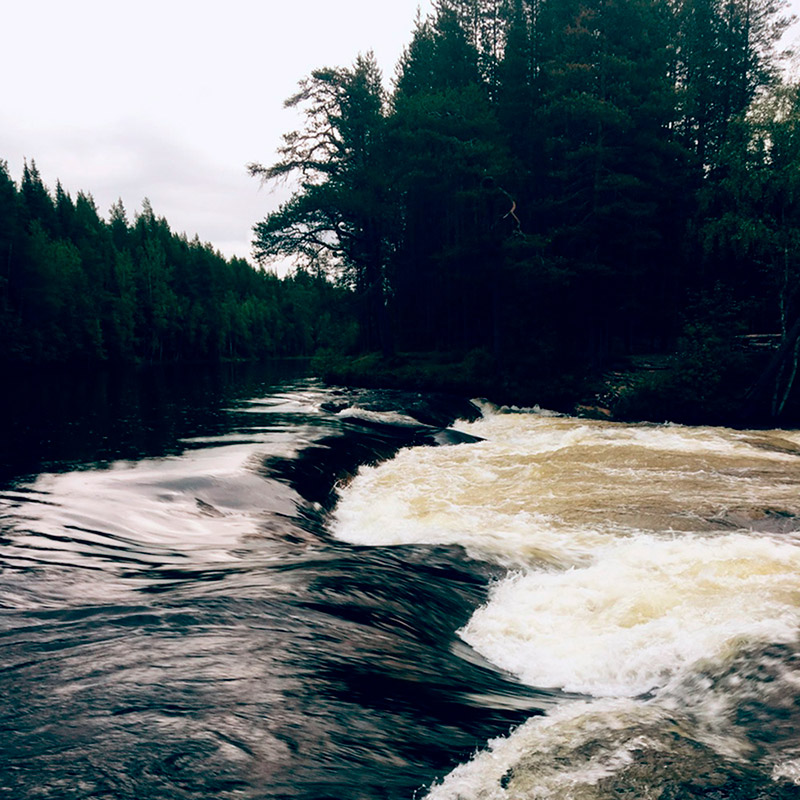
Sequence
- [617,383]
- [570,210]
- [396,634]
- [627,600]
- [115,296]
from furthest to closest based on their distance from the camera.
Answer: [115,296]
[570,210]
[617,383]
[627,600]
[396,634]

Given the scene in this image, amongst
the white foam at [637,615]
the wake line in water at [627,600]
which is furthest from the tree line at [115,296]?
the white foam at [637,615]

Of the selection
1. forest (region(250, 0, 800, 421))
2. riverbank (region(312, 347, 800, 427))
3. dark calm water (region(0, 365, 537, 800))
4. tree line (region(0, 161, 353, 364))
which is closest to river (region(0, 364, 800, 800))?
dark calm water (region(0, 365, 537, 800))

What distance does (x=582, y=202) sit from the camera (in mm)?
28797

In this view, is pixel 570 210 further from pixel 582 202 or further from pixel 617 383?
pixel 617 383

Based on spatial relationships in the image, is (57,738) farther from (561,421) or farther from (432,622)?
(561,421)

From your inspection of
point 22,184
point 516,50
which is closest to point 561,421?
point 516,50

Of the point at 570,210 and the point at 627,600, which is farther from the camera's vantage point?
the point at 570,210

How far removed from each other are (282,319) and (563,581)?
111 m

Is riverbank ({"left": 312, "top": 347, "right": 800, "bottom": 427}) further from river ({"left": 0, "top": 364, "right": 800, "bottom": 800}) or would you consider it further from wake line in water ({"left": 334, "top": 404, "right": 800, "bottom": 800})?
river ({"left": 0, "top": 364, "right": 800, "bottom": 800})

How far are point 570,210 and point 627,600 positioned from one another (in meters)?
25.2

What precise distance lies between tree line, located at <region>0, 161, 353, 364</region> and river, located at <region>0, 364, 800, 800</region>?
82.8 feet

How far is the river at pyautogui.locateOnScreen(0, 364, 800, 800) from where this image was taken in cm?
334

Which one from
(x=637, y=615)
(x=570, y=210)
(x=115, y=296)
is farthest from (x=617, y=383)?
(x=115, y=296)

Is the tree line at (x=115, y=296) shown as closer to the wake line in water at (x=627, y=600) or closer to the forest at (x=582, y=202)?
the forest at (x=582, y=202)
